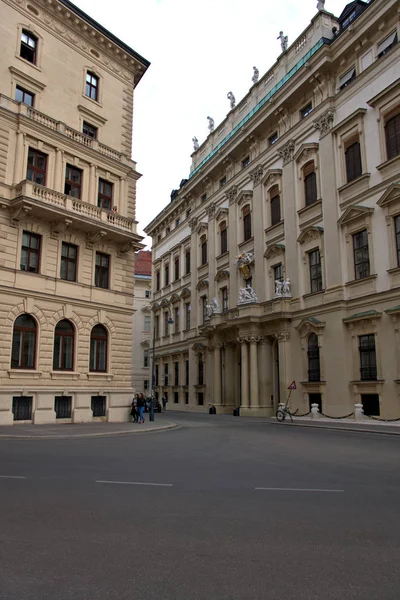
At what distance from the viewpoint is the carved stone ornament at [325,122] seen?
99.3ft

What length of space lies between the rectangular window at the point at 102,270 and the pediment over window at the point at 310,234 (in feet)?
40.6

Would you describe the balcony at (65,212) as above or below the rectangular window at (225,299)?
above

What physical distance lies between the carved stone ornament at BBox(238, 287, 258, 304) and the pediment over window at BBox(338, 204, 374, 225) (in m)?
8.87

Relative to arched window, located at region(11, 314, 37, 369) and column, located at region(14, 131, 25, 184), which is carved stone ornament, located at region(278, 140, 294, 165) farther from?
arched window, located at region(11, 314, 37, 369)

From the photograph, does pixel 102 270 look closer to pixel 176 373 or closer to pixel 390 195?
pixel 390 195

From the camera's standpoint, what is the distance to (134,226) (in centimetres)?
2809

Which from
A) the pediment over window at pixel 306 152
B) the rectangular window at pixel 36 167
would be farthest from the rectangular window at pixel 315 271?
the rectangular window at pixel 36 167

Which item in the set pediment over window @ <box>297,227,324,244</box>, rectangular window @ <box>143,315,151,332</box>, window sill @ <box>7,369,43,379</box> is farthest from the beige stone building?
window sill @ <box>7,369,43,379</box>

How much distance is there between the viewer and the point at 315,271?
102ft

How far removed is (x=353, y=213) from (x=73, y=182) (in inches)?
598

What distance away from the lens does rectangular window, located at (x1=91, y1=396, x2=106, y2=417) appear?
2527cm

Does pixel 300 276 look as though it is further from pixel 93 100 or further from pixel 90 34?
pixel 90 34

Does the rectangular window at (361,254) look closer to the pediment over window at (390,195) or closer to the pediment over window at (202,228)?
the pediment over window at (390,195)

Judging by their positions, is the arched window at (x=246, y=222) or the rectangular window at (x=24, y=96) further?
the arched window at (x=246, y=222)
